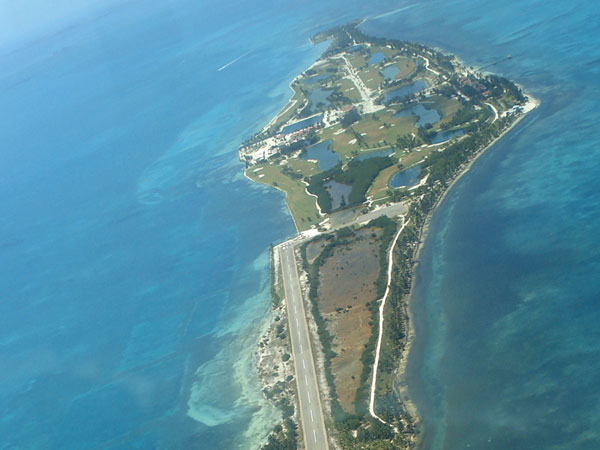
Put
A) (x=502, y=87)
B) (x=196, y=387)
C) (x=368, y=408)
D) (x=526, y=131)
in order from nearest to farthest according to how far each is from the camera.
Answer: (x=368, y=408) → (x=196, y=387) → (x=526, y=131) → (x=502, y=87)

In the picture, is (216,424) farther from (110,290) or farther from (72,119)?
(72,119)

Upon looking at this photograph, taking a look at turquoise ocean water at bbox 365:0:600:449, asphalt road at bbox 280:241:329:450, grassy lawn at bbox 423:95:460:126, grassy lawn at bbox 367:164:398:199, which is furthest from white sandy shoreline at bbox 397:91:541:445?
grassy lawn at bbox 423:95:460:126

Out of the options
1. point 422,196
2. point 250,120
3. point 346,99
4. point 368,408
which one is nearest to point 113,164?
point 250,120

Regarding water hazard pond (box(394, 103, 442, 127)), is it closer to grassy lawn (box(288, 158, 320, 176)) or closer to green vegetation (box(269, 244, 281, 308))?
grassy lawn (box(288, 158, 320, 176))

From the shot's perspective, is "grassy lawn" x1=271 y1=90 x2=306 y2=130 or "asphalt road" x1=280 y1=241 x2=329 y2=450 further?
"grassy lawn" x1=271 y1=90 x2=306 y2=130

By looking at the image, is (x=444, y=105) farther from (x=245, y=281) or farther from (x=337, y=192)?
(x=245, y=281)

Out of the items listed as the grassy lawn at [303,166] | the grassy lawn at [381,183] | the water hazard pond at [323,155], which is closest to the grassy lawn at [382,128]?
the water hazard pond at [323,155]

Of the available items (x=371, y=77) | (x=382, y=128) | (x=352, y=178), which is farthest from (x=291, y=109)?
(x=352, y=178)
